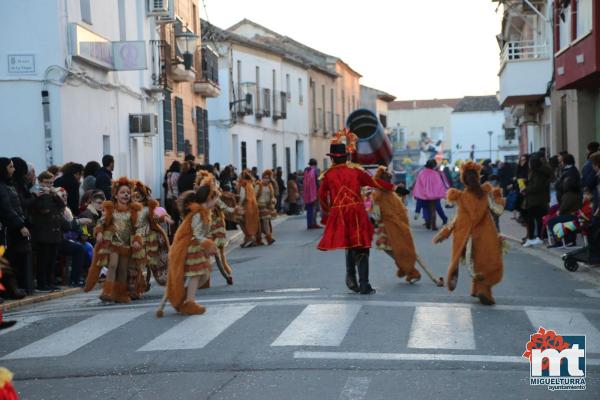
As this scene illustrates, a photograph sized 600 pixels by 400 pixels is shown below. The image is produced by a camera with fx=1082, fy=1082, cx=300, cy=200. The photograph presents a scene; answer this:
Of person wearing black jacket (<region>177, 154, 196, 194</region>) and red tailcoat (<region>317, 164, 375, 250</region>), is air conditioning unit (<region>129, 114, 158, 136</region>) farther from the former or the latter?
red tailcoat (<region>317, 164, 375, 250</region>)

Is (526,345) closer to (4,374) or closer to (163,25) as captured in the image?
(4,374)

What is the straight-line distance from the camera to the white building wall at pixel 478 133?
93125 millimetres

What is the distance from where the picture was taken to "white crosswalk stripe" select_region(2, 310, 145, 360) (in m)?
9.34

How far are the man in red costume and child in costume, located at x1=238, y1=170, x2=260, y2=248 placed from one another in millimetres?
9675

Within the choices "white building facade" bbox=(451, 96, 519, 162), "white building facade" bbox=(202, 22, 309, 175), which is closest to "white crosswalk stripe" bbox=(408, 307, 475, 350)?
"white building facade" bbox=(202, 22, 309, 175)

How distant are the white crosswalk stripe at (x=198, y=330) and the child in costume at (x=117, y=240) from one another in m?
1.95

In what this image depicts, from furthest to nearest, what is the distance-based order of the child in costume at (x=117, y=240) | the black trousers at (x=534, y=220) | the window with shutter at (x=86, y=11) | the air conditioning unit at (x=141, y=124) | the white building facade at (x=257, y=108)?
1. the white building facade at (x=257, y=108)
2. the air conditioning unit at (x=141, y=124)
3. the window with shutter at (x=86, y=11)
4. the black trousers at (x=534, y=220)
5. the child in costume at (x=117, y=240)

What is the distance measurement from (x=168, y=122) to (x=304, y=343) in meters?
23.3

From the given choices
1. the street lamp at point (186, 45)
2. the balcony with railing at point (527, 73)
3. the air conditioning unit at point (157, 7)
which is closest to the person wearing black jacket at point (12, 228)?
the air conditioning unit at point (157, 7)

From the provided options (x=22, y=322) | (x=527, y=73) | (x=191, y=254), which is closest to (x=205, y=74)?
(x=527, y=73)

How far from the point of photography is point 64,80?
20188mm

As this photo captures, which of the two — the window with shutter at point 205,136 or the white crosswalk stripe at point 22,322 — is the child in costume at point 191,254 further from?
the window with shutter at point 205,136

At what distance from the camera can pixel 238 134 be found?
43844mm

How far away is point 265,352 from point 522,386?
2.24 metres
